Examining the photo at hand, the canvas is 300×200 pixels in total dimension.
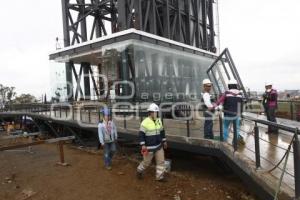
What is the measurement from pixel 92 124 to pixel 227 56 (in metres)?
7.74

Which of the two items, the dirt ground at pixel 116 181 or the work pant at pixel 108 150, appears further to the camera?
the work pant at pixel 108 150

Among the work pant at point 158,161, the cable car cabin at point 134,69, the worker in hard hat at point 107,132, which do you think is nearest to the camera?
the work pant at point 158,161

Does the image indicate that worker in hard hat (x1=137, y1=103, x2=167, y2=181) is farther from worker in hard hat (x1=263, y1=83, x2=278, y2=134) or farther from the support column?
the support column

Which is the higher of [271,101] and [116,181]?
[271,101]

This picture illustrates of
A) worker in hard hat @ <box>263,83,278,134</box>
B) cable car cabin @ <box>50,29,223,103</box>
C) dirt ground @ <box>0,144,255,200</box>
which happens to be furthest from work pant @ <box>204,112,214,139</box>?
cable car cabin @ <box>50,29,223,103</box>

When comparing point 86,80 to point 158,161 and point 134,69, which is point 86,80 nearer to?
point 134,69

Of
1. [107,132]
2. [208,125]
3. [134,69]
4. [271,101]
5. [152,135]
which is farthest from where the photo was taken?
[134,69]

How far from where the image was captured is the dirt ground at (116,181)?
9555 millimetres

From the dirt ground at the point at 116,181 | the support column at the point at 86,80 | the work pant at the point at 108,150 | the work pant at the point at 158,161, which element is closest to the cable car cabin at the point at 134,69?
the support column at the point at 86,80

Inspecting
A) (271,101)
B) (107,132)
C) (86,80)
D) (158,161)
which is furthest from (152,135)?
(86,80)

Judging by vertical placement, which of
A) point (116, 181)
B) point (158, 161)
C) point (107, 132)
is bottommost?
point (116, 181)

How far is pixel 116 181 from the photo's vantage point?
10930 millimetres

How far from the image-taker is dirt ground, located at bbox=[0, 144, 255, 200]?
955 centimetres

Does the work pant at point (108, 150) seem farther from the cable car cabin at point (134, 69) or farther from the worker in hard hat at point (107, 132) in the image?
the cable car cabin at point (134, 69)
